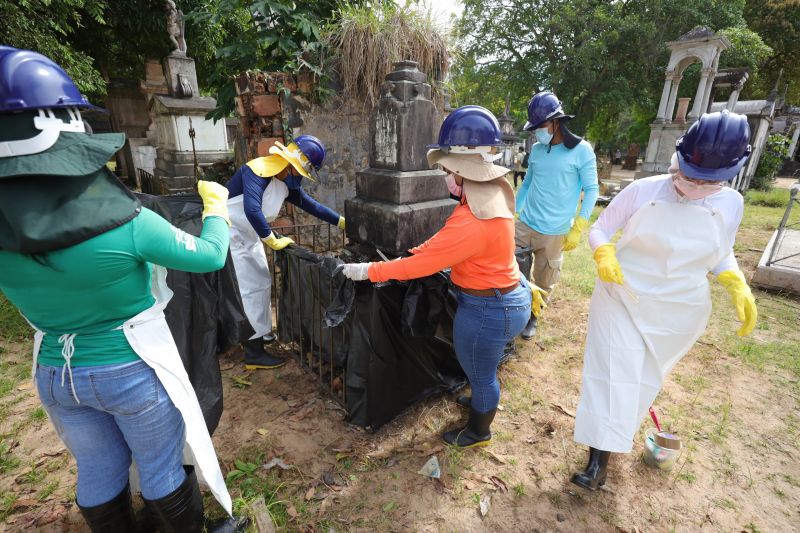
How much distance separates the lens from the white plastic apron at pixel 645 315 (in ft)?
6.81

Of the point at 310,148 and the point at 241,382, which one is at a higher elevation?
the point at 310,148

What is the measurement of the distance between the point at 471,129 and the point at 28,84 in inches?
67.7

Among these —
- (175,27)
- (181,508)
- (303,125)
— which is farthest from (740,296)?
(175,27)

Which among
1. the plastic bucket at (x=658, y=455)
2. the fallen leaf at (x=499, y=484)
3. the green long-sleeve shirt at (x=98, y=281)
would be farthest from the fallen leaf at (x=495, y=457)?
the green long-sleeve shirt at (x=98, y=281)

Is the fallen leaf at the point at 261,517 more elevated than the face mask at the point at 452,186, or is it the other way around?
the face mask at the point at 452,186

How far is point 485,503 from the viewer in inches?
88.8

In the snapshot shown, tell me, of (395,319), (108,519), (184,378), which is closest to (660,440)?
(395,319)

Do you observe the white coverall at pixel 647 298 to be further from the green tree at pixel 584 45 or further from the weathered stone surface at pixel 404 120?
the green tree at pixel 584 45

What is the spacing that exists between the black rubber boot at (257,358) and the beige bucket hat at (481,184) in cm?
225

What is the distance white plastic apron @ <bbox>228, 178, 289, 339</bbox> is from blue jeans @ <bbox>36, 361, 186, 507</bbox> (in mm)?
1687

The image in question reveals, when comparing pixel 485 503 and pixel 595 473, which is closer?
pixel 485 503

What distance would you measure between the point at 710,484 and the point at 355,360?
7.50 feet

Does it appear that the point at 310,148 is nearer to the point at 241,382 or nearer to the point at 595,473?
the point at 241,382

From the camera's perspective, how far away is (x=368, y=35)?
4.21m
